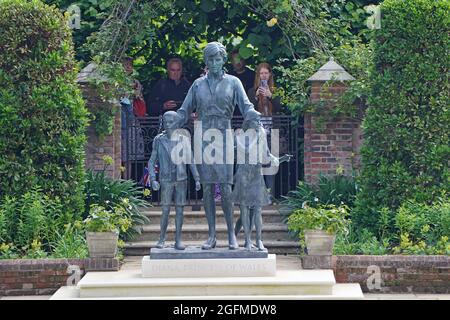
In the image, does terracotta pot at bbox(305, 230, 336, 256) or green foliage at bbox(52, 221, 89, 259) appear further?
green foliage at bbox(52, 221, 89, 259)

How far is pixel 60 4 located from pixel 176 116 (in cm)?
487

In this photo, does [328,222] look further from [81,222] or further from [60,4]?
[60,4]

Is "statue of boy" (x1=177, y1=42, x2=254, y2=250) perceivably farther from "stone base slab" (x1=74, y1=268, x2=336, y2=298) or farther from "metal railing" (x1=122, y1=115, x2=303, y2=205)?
"metal railing" (x1=122, y1=115, x2=303, y2=205)

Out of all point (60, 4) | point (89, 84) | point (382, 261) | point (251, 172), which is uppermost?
point (60, 4)

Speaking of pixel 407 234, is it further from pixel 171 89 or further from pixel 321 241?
pixel 171 89

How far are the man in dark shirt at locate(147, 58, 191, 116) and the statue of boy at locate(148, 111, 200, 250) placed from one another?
154 inches

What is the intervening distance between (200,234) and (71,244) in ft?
6.26

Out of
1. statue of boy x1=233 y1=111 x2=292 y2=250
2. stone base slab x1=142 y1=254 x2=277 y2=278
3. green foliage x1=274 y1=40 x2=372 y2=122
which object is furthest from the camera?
green foliage x1=274 y1=40 x2=372 y2=122

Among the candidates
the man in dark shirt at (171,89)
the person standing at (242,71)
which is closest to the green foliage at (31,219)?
the man in dark shirt at (171,89)

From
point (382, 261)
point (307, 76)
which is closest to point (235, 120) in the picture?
point (307, 76)

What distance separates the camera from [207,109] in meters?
14.3

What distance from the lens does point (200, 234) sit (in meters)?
16.5

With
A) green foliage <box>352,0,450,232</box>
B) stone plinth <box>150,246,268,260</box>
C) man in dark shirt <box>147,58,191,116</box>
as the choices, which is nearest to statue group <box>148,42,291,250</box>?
stone plinth <box>150,246,268,260</box>

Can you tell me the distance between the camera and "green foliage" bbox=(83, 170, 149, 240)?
16516 millimetres
